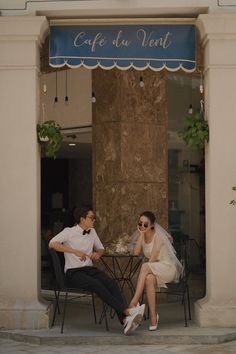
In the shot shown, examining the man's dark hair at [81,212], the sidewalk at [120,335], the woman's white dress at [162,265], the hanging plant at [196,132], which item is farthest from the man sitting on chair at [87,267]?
the hanging plant at [196,132]

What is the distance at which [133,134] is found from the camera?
964 centimetres

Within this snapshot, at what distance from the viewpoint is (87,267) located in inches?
301

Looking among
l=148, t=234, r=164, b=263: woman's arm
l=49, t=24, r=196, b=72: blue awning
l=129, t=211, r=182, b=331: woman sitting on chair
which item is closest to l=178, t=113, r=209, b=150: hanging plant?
l=49, t=24, r=196, b=72: blue awning

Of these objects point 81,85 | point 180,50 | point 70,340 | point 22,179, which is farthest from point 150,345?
point 81,85

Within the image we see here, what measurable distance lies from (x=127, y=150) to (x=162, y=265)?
2.37 meters

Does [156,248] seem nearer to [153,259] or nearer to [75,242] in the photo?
[153,259]

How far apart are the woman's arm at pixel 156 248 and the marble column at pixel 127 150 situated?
177 centimetres

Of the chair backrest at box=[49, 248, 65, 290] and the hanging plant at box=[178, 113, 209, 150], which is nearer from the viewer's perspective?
the chair backrest at box=[49, 248, 65, 290]

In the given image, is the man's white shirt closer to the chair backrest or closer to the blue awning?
the chair backrest

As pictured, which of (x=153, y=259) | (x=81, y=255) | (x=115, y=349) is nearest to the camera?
(x=115, y=349)

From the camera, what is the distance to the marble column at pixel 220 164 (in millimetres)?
7621

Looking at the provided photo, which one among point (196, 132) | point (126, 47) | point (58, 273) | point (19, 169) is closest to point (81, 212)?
point (58, 273)

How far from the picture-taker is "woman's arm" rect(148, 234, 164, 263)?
25.2ft

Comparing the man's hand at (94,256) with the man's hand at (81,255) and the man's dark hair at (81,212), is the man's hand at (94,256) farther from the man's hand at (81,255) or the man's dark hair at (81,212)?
the man's dark hair at (81,212)
